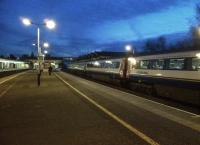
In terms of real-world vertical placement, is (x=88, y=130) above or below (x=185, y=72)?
below

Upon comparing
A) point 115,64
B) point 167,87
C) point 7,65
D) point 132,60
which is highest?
point 132,60

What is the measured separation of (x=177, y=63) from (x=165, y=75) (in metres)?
2.04

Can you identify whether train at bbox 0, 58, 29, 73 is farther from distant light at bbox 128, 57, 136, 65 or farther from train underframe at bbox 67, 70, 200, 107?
train underframe at bbox 67, 70, 200, 107

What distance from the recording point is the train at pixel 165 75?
18.5 m

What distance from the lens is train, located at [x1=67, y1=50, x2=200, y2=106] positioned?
18.5 metres

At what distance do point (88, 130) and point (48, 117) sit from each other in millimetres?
3198

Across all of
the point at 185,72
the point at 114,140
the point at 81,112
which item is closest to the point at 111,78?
the point at 185,72

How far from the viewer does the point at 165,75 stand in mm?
22438

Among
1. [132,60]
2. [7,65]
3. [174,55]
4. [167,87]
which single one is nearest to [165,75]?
[167,87]

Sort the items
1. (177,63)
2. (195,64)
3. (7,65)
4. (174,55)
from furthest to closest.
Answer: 1. (7,65)
2. (174,55)
3. (177,63)
4. (195,64)

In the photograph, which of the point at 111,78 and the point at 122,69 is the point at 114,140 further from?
the point at 111,78

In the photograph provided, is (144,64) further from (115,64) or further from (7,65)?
(7,65)

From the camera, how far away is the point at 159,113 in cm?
1487

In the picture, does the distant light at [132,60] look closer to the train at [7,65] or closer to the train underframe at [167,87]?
the train underframe at [167,87]
